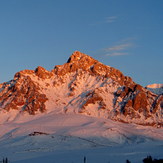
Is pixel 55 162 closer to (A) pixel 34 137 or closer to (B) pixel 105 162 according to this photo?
(B) pixel 105 162

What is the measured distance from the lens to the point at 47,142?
497 ft

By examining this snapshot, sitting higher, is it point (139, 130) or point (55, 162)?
point (139, 130)

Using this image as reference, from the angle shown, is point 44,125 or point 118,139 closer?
point 118,139

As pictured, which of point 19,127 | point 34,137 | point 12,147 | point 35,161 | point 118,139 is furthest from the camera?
point 19,127

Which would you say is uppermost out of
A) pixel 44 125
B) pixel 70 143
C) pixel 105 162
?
pixel 44 125

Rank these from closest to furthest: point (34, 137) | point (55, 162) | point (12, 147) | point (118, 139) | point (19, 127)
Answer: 1. point (55, 162)
2. point (12, 147)
3. point (34, 137)
4. point (118, 139)
5. point (19, 127)

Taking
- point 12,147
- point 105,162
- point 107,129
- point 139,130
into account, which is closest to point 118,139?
point 107,129

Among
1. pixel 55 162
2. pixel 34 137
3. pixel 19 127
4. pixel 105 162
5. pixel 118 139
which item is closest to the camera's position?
pixel 105 162

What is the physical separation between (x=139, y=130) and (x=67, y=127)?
3263 centimetres

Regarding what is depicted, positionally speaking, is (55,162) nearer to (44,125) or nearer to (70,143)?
(70,143)

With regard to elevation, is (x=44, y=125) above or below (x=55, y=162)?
above

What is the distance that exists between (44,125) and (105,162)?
404 feet

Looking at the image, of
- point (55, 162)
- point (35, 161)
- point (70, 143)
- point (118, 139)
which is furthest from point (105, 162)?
point (118, 139)

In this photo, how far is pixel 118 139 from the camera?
579 ft
